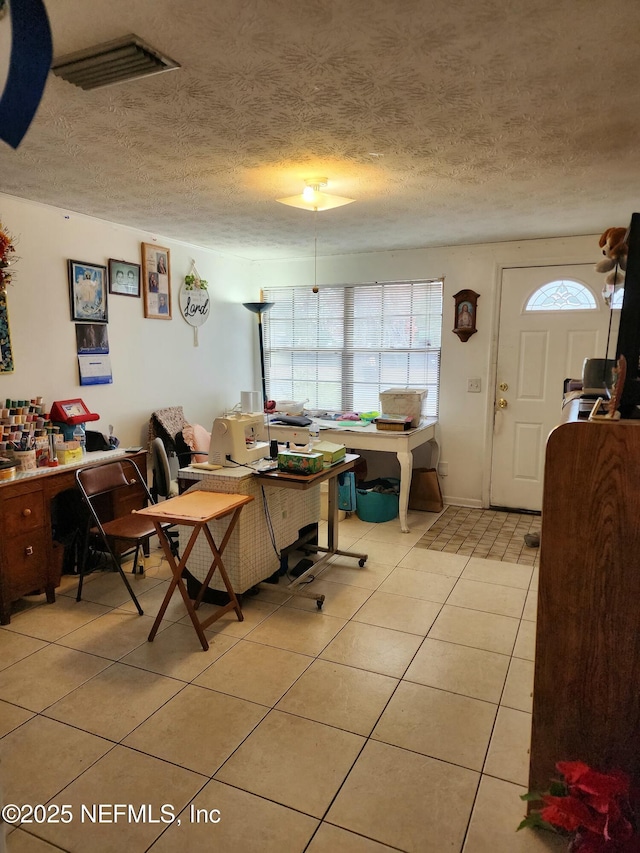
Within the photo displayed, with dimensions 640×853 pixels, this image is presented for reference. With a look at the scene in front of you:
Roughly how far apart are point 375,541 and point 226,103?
3.08 metres

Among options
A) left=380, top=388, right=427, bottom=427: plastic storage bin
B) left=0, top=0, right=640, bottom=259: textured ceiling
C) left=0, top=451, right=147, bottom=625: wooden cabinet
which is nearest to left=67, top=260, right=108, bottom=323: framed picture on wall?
left=0, top=0, right=640, bottom=259: textured ceiling

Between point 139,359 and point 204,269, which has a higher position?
point 204,269

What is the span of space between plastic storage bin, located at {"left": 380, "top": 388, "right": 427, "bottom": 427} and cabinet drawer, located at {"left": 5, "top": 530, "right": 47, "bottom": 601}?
291cm

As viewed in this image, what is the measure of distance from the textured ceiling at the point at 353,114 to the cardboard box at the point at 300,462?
4.89 ft

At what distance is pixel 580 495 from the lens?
1556mm

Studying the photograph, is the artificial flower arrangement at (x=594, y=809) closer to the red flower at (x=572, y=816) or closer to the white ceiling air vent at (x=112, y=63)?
the red flower at (x=572, y=816)

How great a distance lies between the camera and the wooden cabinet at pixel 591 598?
1516 mm

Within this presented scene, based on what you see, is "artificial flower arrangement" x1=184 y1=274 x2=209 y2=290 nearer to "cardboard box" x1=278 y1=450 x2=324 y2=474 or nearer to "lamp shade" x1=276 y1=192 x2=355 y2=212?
"lamp shade" x1=276 y1=192 x2=355 y2=212

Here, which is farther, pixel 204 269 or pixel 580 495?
pixel 204 269

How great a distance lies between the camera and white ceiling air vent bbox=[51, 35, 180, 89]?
1.62 m

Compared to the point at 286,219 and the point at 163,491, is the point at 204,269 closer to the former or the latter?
the point at 286,219

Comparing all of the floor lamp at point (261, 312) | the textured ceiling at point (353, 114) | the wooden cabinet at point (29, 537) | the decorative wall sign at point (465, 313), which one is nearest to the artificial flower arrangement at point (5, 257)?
the textured ceiling at point (353, 114)

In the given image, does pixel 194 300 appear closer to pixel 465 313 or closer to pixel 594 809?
pixel 465 313

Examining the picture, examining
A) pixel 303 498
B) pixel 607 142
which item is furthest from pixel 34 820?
pixel 607 142
